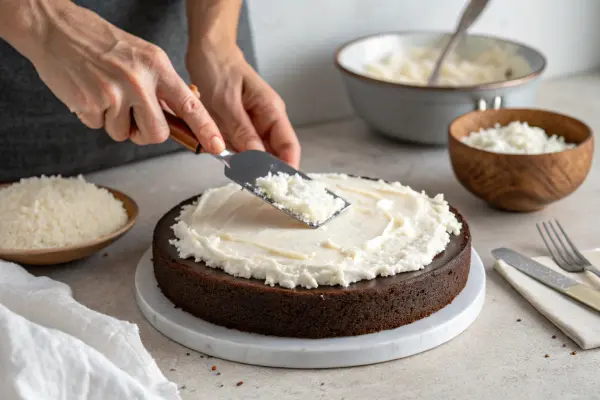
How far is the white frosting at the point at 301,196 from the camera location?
1311mm

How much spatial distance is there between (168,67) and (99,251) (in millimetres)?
388

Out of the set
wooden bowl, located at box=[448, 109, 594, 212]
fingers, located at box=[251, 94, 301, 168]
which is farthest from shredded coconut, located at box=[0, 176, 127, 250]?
wooden bowl, located at box=[448, 109, 594, 212]

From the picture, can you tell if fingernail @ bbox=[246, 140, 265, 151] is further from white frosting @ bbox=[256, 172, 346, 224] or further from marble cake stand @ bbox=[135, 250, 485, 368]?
marble cake stand @ bbox=[135, 250, 485, 368]

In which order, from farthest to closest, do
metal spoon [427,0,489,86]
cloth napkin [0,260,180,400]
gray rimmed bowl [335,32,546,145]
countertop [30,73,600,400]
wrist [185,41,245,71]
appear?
metal spoon [427,0,489,86], gray rimmed bowl [335,32,546,145], wrist [185,41,245,71], countertop [30,73,600,400], cloth napkin [0,260,180,400]

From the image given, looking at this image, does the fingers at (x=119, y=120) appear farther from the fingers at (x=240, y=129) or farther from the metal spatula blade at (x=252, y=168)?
the fingers at (x=240, y=129)

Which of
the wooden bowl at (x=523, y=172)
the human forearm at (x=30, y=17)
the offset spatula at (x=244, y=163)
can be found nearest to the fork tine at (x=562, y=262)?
the wooden bowl at (x=523, y=172)

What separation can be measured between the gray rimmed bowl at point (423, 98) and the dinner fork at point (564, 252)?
0.44 meters

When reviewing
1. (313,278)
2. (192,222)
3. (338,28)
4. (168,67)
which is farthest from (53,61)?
(338,28)

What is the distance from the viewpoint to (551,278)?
132cm

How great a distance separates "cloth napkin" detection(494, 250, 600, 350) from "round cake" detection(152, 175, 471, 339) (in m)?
0.11

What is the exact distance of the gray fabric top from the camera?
1709mm

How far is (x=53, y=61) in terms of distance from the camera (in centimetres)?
135

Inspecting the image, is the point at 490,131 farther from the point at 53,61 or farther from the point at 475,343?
the point at 53,61

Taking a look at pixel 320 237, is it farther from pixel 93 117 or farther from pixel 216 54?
pixel 216 54
